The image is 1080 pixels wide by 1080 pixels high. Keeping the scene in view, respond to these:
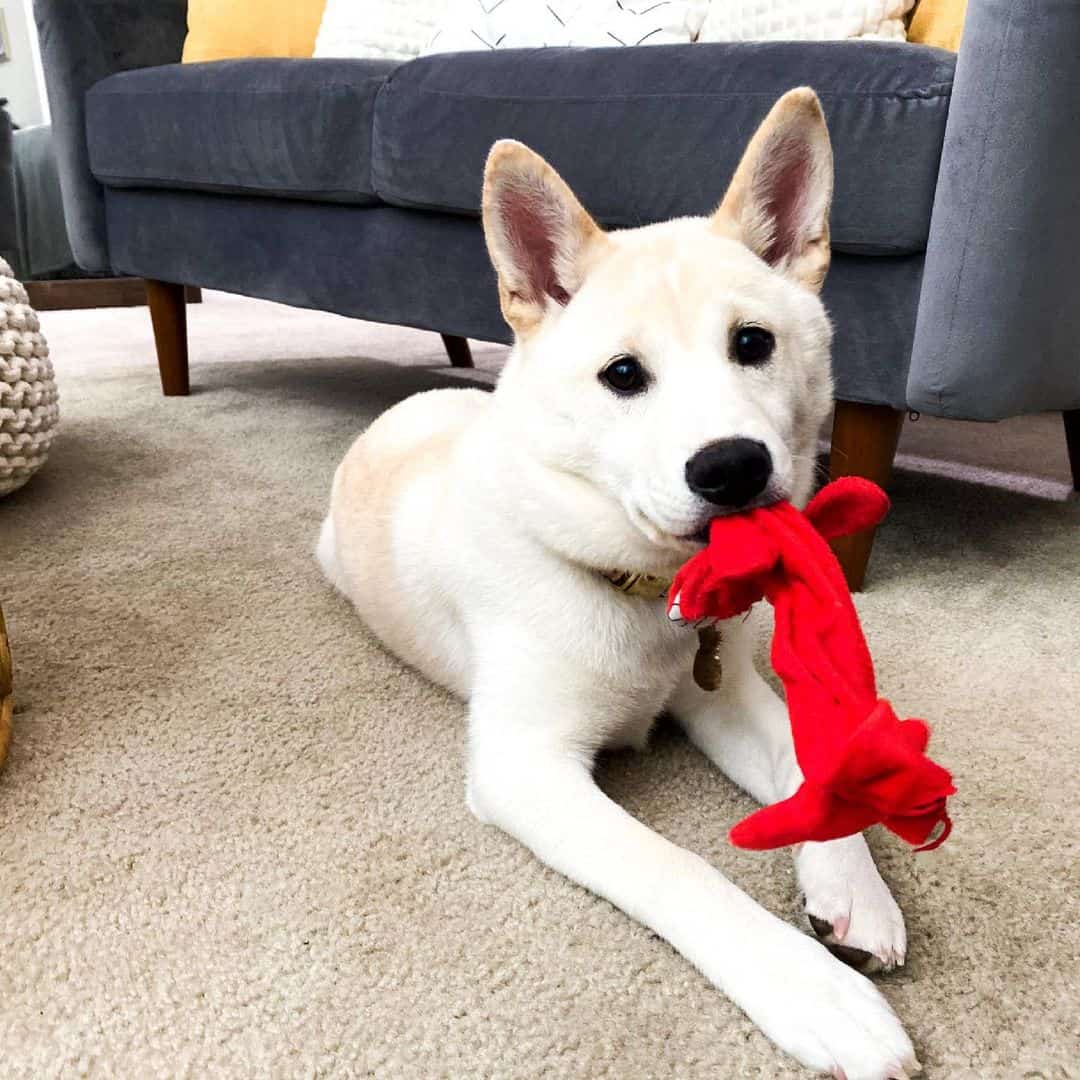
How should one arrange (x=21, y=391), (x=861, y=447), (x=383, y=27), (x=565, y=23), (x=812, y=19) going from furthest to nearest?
(x=383, y=27), (x=565, y=23), (x=812, y=19), (x=21, y=391), (x=861, y=447)

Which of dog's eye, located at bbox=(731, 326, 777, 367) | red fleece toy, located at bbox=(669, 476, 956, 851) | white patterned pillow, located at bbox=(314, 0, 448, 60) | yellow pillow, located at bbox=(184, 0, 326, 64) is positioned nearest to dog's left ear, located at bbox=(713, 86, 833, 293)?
dog's eye, located at bbox=(731, 326, 777, 367)

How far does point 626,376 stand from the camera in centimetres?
92

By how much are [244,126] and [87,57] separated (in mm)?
757

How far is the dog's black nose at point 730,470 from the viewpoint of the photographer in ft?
2.60

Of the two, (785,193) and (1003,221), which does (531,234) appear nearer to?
(785,193)

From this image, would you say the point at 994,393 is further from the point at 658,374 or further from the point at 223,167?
the point at 223,167

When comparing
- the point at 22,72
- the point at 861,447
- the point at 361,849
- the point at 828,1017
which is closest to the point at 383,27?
the point at 861,447

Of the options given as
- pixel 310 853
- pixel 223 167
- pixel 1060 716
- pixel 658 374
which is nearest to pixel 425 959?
pixel 310 853

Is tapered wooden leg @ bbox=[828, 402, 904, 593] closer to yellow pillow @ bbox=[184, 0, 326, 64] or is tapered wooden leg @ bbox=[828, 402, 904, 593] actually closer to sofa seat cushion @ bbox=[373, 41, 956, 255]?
sofa seat cushion @ bbox=[373, 41, 956, 255]

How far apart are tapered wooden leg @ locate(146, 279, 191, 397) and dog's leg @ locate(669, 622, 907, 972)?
212 centimetres

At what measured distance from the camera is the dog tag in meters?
0.99

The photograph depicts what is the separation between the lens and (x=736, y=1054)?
70 centimetres

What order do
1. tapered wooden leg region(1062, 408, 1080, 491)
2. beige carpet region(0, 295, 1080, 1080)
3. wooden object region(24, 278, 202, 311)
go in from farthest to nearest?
1. wooden object region(24, 278, 202, 311)
2. tapered wooden leg region(1062, 408, 1080, 491)
3. beige carpet region(0, 295, 1080, 1080)

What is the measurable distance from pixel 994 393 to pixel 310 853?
1047 millimetres
